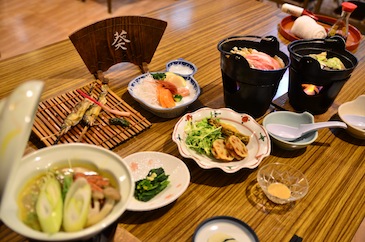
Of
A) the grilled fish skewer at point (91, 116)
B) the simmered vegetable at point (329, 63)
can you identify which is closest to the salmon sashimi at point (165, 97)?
the grilled fish skewer at point (91, 116)

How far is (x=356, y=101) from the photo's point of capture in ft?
4.89

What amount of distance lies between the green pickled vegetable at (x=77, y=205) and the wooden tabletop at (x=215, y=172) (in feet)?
1.08

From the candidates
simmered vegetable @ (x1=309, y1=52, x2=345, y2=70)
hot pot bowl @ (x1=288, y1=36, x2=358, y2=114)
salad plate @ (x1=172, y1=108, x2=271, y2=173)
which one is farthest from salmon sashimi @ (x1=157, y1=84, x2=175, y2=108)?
simmered vegetable @ (x1=309, y1=52, x2=345, y2=70)

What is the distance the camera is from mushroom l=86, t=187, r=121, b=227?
0.66 meters

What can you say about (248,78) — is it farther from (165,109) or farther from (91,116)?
(91,116)

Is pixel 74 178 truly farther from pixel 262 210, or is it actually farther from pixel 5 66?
pixel 5 66

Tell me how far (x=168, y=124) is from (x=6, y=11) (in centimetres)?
412

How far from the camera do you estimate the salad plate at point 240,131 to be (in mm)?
1112

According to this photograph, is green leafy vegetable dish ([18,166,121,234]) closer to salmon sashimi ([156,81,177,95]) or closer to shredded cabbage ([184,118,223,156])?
shredded cabbage ([184,118,223,156])

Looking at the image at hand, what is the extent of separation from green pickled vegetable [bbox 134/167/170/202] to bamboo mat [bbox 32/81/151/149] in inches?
9.5

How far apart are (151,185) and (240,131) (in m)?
0.45

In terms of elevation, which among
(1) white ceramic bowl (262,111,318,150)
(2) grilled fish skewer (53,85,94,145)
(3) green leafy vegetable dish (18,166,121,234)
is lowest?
(1) white ceramic bowl (262,111,318,150)

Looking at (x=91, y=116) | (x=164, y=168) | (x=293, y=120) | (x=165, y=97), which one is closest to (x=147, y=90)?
(x=165, y=97)

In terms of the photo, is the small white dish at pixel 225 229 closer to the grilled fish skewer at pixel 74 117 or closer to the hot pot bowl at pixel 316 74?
the grilled fish skewer at pixel 74 117
